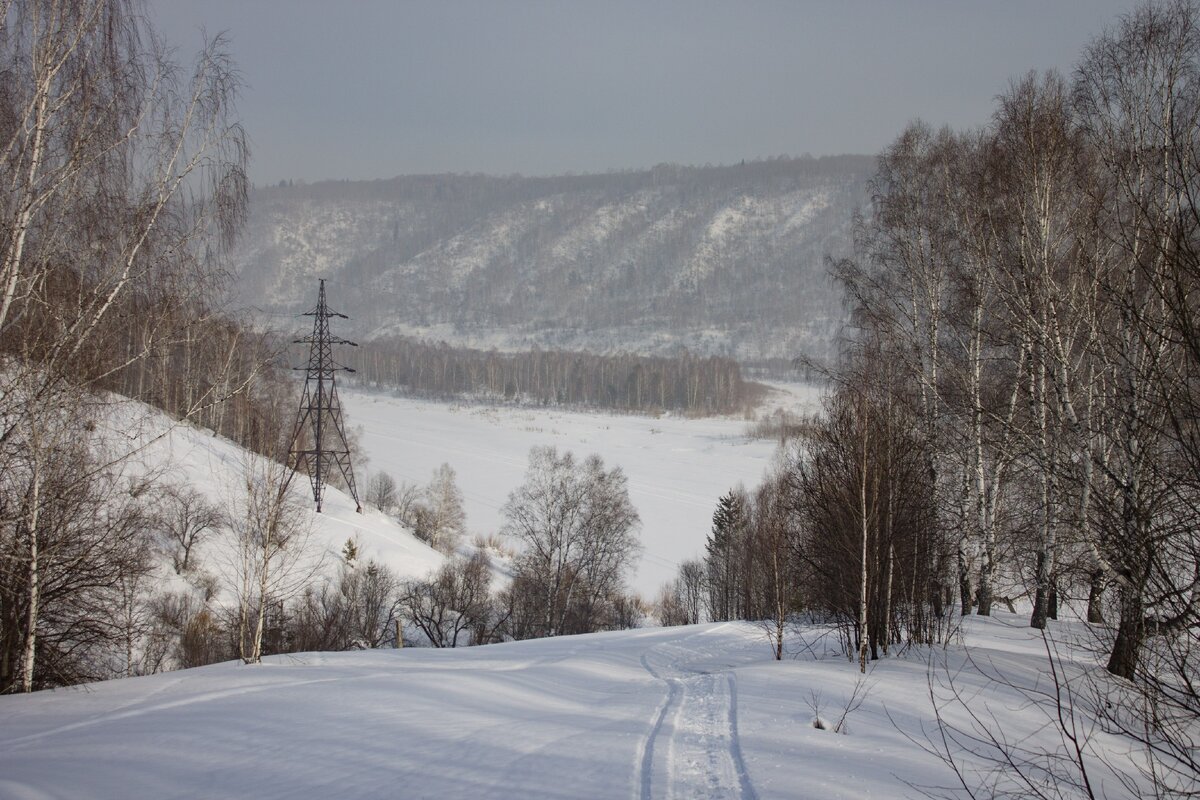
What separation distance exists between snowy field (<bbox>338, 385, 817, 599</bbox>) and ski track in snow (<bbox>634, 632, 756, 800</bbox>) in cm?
3144

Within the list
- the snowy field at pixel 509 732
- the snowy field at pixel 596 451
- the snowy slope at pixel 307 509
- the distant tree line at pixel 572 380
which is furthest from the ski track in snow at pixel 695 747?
the distant tree line at pixel 572 380

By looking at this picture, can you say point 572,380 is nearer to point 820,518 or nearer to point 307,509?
point 307,509

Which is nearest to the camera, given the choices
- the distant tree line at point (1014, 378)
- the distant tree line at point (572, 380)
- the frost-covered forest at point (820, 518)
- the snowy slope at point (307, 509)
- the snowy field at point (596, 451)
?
the frost-covered forest at point (820, 518)

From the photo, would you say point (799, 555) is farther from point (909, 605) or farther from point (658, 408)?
point (658, 408)

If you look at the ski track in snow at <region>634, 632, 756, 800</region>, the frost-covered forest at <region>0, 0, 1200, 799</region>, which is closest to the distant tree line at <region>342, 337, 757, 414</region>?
the frost-covered forest at <region>0, 0, 1200, 799</region>

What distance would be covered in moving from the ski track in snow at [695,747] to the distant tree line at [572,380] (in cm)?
→ 9983

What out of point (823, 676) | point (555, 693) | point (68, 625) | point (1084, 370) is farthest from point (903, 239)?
point (68, 625)

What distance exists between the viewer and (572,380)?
128 m

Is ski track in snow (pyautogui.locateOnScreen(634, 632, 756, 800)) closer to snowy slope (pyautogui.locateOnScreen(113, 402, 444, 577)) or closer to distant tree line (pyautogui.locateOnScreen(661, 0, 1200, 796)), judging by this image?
distant tree line (pyautogui.locateOnScreen(661, 0, 1200, 796))

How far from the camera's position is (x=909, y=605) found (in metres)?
12.3

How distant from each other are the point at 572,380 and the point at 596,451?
5796 cm

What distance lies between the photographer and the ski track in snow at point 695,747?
603cm

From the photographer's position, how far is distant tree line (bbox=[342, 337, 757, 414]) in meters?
117

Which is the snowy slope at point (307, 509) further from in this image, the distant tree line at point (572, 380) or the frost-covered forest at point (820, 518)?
the distant tree line at point (572, 380)
